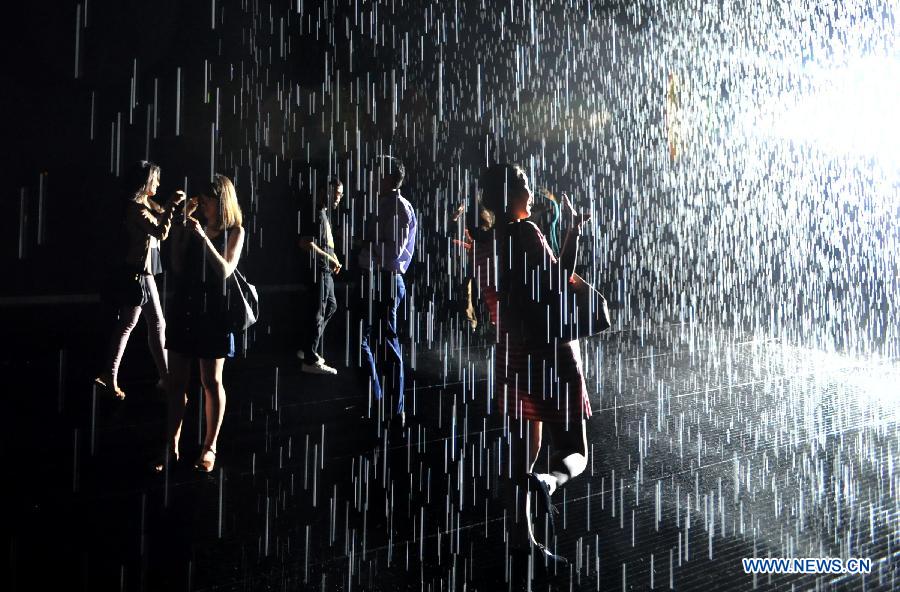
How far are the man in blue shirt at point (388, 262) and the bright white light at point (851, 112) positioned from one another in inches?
361

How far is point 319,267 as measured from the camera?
5.49 m

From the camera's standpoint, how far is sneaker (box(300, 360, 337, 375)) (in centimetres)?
569

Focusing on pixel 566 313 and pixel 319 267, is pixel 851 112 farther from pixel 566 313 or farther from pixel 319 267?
pixel 566 313

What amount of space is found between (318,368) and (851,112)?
32.6 feet

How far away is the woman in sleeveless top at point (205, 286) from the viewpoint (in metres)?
3.18

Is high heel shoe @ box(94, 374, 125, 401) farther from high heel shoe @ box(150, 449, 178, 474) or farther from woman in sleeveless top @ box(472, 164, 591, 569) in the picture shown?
woman in sleeveless top @ box(472, 164, 591, 569)

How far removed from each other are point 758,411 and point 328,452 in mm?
2638

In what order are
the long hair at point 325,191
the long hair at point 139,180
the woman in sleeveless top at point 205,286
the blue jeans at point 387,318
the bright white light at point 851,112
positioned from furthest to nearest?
1. the bright white light at point 851,112
2. the long hair at point 325,191
3. the blue jeans at point 387,318
4. the long hair at point 139,180
5. the woman in sleeveless top at point 205,286

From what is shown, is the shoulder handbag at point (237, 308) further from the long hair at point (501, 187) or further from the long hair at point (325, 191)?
the long hair at point (325, 191)

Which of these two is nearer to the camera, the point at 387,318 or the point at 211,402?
the point at 211,402

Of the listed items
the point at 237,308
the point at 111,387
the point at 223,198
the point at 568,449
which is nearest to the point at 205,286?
the point at 237,308

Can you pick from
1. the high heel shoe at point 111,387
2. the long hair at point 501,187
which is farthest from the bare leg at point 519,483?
the high heel shoe at point 111,387

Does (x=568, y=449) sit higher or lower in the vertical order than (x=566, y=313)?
lower

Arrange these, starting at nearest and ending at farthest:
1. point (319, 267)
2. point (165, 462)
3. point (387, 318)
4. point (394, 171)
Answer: point (165, 462) → point (394, 171) → point (387, 318) → point (319, 267)
